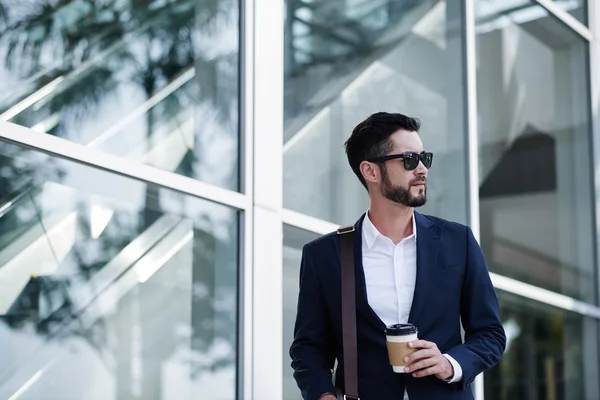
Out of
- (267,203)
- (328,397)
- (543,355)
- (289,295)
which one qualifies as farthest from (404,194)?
(543,355)

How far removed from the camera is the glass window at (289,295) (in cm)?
487

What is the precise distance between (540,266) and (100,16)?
15.8ft

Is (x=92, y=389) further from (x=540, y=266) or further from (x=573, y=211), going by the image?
(x=573, y=211)

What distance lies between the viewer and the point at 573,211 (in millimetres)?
8383

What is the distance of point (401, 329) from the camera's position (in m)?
2.55

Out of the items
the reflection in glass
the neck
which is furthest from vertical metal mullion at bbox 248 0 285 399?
the reflection in glass

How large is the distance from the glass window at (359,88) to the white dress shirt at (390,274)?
219 centimetres

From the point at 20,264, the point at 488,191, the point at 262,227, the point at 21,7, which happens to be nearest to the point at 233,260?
the point at 262,227

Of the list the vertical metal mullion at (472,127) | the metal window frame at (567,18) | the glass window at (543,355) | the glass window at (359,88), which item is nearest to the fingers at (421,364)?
the glass window at (359,88)

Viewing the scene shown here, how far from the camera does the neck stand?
2.88 m

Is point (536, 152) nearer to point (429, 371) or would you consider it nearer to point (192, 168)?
point (192, 168)

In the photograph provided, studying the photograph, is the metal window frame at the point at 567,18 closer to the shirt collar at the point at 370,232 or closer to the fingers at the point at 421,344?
the shirt collar at the point at 370,232

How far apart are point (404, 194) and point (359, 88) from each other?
3105 millimetres

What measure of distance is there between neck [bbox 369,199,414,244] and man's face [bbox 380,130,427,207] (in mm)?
46
